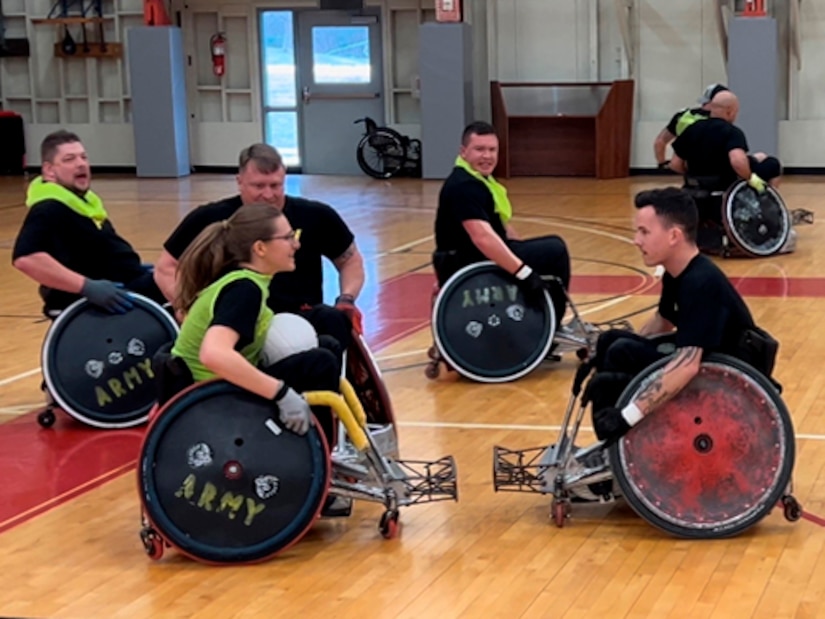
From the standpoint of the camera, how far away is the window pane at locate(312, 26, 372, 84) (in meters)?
22.3

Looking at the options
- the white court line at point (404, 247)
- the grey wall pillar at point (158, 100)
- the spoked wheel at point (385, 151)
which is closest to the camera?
the white court line at point (404, 247)

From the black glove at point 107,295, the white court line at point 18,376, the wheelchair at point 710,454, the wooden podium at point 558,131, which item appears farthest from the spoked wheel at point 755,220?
the wooden podium at point 558,131

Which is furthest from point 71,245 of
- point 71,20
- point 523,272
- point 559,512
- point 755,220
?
point 71,20

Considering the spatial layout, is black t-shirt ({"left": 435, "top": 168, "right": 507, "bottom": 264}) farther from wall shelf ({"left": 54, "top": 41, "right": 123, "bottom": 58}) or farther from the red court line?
wall shelf ({"left": 54, "top": 41, "right": 123, "bottom": 58})

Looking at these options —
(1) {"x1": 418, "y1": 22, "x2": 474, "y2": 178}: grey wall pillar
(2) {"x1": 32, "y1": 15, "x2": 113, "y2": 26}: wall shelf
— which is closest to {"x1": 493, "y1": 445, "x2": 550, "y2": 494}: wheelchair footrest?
(1) {"x1": 418, "y1": 22, "x2": 474, "y2": 178}: grey wall pillar

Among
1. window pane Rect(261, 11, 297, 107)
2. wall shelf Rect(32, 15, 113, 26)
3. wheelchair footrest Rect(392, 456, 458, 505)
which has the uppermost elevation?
wall shelf Rect(32, 15, 113, 26)

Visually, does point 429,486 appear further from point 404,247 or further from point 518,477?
point 404,247

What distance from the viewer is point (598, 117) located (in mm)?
20234

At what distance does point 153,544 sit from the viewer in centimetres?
539

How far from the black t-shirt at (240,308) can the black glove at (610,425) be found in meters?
1.27

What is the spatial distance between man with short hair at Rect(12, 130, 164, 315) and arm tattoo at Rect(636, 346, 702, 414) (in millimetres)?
3114

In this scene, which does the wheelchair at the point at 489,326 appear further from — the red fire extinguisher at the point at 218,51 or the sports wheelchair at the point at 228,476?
the red fire extinguisher at the point at 218,51

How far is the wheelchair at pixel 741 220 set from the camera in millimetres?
12234

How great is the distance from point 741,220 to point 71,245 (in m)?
6.45
